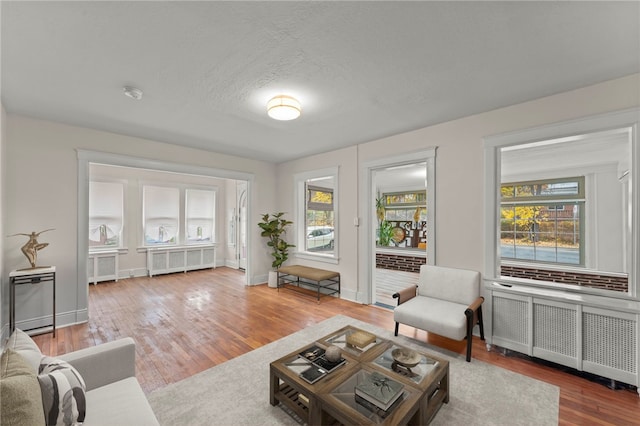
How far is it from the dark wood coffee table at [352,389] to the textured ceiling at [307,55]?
7.89ft

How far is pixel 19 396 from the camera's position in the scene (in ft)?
3.04

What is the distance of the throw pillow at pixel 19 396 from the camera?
882 millimetres

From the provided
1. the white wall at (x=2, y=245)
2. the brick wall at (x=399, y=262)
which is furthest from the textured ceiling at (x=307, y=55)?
the brick wall at (x=399, y=262)

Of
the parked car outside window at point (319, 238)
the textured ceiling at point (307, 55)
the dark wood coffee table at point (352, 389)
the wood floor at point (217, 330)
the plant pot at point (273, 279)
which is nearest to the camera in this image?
the dark wood coffee table at point (352, 389)

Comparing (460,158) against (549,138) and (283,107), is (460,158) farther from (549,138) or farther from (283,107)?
(283,107)

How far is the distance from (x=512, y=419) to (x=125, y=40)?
3.92 metres

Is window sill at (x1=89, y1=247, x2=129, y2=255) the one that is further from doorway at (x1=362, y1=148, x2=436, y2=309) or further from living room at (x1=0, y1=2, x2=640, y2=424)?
doorway at (x1=362, y1=148, x2=436, y2=309)

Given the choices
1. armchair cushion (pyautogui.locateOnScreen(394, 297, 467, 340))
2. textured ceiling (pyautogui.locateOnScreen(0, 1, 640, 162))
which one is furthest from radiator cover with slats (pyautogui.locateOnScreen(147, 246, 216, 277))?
armchair cushion (pyautogui.locateOnScreen(394, 297, 467, 340))

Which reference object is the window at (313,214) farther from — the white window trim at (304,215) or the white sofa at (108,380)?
the white sofa at (108,380)

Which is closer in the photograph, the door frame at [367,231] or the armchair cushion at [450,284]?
the armchair cushion at [450,284]

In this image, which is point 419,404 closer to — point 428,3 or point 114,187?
point 428,3

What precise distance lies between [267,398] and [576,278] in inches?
233

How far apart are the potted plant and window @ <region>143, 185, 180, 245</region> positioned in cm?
291

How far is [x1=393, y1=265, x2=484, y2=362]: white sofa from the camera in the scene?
2633mm
